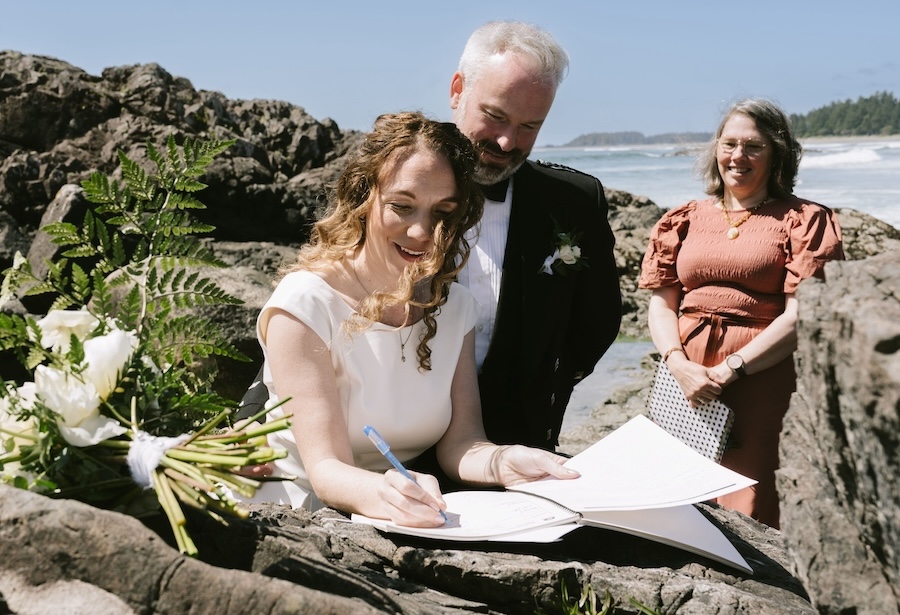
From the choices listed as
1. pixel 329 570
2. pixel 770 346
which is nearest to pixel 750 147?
pixel 770 346

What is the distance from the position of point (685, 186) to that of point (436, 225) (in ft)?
129

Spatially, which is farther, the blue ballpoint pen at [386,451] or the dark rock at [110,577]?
the blue ballpoint pen at [386,451]

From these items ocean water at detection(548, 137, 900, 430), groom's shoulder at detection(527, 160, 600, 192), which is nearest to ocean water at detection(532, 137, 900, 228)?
ocean water at detection(548, 137, 900, 430)

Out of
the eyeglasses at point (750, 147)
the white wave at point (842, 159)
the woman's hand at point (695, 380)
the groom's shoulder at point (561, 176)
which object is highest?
the white wave at point (842, 159)

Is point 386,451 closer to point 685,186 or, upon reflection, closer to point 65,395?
point 65,395

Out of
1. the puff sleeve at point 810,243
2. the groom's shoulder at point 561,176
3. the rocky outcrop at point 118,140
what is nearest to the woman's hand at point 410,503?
the groom's shoulder at point 561,176

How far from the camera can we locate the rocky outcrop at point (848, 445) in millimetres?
1129

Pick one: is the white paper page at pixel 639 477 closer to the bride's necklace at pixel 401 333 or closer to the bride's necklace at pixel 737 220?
the bride's necklace at pixel 401 333

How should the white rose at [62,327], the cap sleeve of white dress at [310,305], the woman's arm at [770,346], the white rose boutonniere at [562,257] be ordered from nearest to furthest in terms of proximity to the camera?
the white rose at [62,327] < the cap sleeve of white dress at [310,305] < the white rose boutonniere at [562,257] < the woman's arm at [770,346]

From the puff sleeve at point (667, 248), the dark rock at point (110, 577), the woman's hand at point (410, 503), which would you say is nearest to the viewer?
the dark rock at point (110, 577)

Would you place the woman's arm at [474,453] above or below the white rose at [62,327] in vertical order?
below

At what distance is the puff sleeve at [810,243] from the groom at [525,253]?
2.99 feet

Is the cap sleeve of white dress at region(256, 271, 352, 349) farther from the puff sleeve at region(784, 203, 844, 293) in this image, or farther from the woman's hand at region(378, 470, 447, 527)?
the puff sleeve at region(784, 203, 844, 293)

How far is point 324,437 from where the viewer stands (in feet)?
7.66
